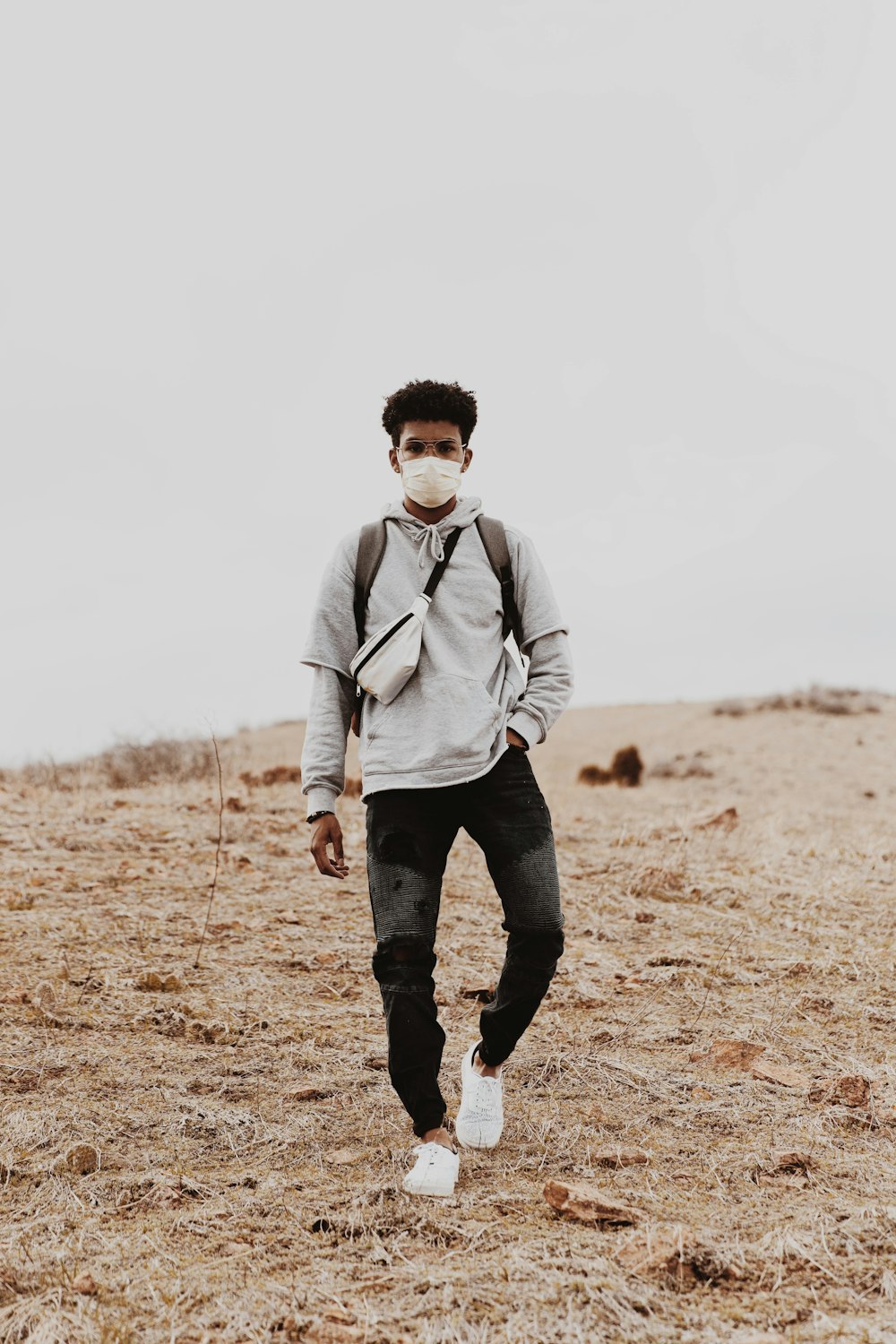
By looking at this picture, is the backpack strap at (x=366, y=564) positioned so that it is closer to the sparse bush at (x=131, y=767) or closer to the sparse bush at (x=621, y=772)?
the sparse bush at (x=131, y=767)

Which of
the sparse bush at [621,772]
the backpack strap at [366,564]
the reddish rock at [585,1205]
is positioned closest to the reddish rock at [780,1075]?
the reddish rock at [585,1205]

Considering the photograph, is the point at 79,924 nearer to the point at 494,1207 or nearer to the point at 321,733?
the point at 321,733

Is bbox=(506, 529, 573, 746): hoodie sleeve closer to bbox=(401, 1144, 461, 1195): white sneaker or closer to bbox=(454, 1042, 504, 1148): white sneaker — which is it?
bbox=(454, 1042, 504, 1148): white sneaker

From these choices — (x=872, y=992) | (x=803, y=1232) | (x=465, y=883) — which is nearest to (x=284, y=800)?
(x=465, y=883)

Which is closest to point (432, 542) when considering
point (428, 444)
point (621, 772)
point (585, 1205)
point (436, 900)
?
point (428, 444)

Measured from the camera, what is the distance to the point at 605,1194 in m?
3.03

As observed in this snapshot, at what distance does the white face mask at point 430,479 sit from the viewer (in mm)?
3520

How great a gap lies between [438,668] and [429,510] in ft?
1.86

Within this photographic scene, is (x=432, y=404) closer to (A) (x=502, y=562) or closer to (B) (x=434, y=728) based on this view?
(A) (x=502, y=562)

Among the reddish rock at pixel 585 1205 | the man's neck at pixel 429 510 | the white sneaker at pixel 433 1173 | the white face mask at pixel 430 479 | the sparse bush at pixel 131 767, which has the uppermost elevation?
the white face mask at pixel 430 479

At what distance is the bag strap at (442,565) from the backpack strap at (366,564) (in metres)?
0.18

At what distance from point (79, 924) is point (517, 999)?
3232 mm

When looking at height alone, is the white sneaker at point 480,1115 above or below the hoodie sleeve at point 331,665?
below

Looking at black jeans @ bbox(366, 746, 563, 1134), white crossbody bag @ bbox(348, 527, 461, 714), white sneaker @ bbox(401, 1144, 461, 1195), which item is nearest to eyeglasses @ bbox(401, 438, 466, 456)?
white crossbody bag @ bbox(348, 527, 461, 714)
